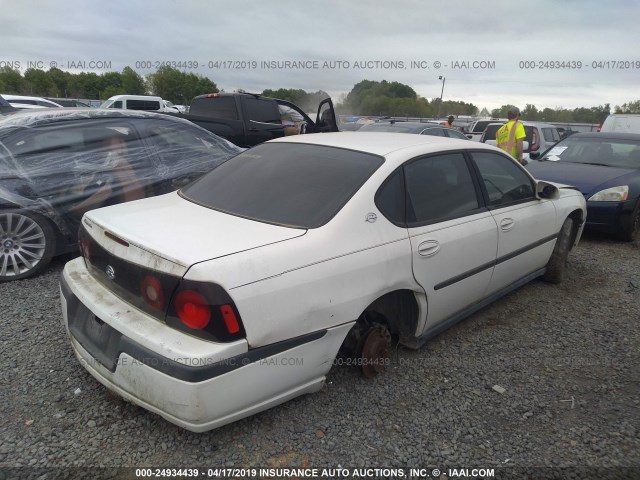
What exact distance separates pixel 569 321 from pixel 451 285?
1.39 m

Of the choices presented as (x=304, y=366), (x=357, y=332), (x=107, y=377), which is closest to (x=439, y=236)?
(x=357, y=332)

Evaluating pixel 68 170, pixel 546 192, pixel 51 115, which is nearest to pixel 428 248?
pixel 546 192

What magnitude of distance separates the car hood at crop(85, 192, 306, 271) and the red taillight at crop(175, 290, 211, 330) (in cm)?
13

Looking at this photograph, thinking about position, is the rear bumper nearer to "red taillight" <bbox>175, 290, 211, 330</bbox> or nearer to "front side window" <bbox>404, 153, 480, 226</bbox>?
"red taillight" <bbox>175, 290, 211, 330</bbox>

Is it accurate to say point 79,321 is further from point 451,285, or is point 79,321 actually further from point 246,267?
point 451,285

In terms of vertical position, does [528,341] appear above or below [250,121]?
below

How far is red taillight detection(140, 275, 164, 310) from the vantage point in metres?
2.01

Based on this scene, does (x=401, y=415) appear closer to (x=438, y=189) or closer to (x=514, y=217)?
(x=438, y=189)

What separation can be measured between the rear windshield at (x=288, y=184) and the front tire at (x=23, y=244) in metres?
1.72

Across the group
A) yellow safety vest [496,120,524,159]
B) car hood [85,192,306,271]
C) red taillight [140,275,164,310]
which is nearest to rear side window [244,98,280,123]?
yellow safety vest [496,120,524,159]

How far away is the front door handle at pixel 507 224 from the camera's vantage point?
3250 millimetres

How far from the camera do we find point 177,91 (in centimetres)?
4038

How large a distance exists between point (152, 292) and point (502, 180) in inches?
106

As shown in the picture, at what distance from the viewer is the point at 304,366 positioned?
7.08 feet
